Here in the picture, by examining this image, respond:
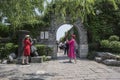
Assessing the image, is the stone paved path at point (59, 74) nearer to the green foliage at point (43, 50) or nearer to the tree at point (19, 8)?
the tree at point (19, 8)

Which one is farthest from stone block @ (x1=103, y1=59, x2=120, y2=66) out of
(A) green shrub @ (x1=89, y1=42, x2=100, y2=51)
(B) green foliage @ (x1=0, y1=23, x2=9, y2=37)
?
(B) green foliage @ (x1=0, y1=23, x2=9, y2=37)

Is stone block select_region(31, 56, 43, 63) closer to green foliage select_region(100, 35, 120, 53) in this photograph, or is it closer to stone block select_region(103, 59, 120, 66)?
stone block select_region(103, 59, 120, 66)

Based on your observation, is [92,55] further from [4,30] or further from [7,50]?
[4,30]

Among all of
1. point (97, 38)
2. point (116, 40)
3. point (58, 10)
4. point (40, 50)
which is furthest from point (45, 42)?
point (58, 10)

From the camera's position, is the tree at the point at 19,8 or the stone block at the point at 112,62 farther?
the stone block at the point at 112,62

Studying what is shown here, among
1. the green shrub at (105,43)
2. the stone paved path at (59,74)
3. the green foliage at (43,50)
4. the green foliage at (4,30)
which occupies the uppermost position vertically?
the green foliage at (4,30)

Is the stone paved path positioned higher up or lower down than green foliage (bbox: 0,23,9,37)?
lower down

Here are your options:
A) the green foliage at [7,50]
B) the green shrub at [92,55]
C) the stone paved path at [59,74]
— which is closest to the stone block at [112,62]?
the stone paved path at [59,74]

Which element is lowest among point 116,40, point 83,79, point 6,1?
point 83,79

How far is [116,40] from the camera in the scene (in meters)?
19.0

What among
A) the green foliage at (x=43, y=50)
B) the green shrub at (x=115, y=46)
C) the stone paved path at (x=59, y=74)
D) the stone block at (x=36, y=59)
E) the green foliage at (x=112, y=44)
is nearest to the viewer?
the stone paved path at (x=59, y=74)

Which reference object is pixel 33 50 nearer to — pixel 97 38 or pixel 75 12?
pixel 97 38

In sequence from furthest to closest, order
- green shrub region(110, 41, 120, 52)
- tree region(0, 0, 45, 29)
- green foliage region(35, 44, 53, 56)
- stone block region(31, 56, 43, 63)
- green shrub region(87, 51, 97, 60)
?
green shrub region(87, 51, 97, 60), green foliage region(35, 44, 53, 56), green shrub region(110, 41, 120, 52), stone block region(31, 56, 43, 63), tree region(0, 0, 45, 29)

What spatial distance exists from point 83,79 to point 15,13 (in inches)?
131
